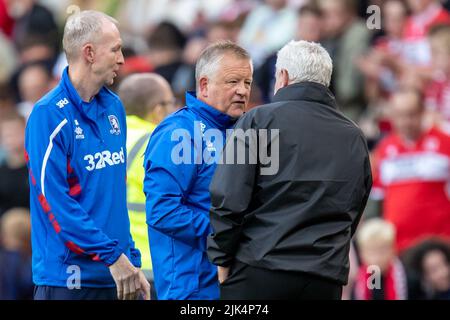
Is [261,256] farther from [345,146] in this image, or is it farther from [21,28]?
[21,28]

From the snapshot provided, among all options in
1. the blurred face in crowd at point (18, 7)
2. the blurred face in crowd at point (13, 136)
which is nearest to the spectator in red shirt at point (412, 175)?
the blurred face in crowd at point (13, 136)

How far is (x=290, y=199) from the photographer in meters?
5.38

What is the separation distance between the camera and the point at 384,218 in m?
10.1

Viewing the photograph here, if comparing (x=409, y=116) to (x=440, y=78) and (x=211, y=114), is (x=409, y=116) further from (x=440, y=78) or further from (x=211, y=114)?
(x=211, y=114)

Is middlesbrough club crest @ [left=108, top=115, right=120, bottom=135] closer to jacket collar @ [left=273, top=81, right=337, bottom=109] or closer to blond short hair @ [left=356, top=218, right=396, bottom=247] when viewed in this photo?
jacket collar @ [left=273, top=81, right=337, bottom=109]

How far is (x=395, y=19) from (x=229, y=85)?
202 inches

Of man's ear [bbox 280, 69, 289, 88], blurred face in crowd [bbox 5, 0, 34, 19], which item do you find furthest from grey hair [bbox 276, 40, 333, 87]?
blurred face in crowd [bbox 5, 0, 34, 19]

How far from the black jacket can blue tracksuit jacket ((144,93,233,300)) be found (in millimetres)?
273

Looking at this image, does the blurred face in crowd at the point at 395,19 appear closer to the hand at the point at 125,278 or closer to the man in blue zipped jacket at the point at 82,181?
the man in blue zipped jacket at the point at 82,181

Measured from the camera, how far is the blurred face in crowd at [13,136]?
11.4 m

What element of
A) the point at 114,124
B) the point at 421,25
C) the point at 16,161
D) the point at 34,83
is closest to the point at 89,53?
the point at 114,124

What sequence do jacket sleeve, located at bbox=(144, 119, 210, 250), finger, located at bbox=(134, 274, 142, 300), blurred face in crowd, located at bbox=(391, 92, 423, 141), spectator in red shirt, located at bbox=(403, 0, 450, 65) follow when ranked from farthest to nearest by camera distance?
spectator in red shirt, located at bbox=(403, 0, 450, 65) < blurred face in crowd, located at bbox=(391, 92, 423, 141) < finger, located at bbox=(134, 274, 142, 300) < jacket sleeve, located at bbox=(144, 119, 210, 250)

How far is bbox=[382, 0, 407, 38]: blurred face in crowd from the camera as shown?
10719 mm

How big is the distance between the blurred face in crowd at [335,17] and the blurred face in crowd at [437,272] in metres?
2.52
